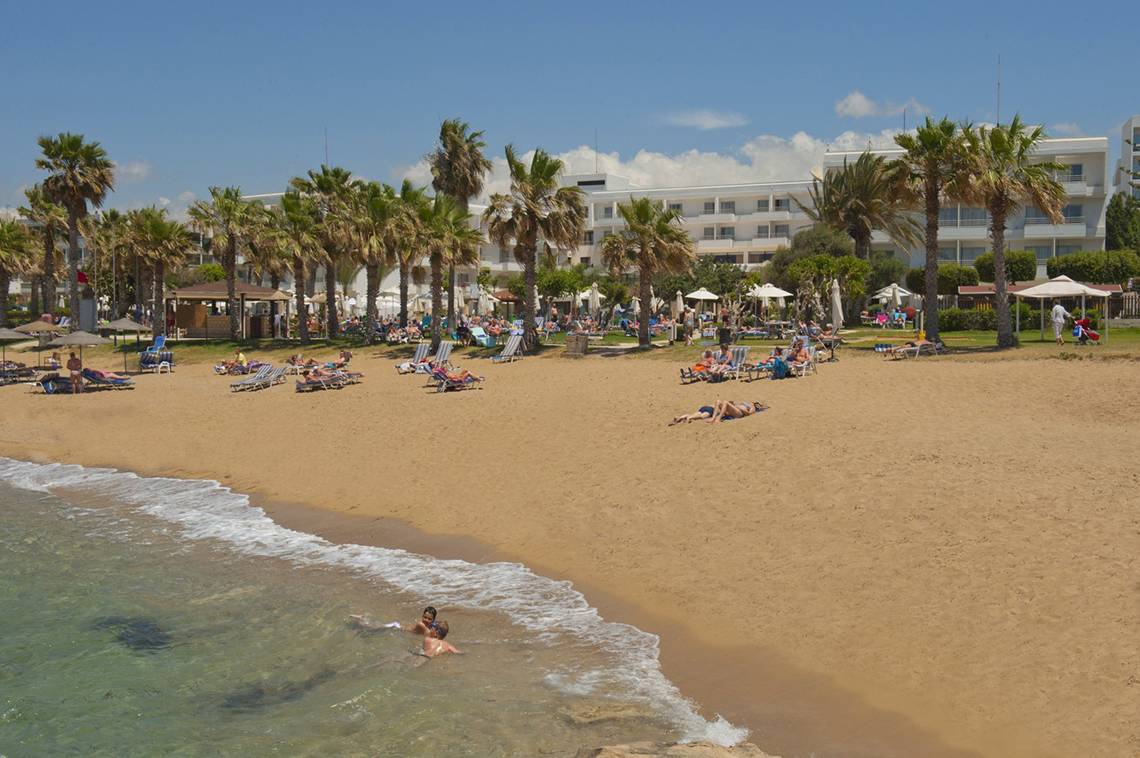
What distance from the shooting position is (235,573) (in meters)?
12.4

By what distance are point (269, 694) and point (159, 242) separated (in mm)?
37102

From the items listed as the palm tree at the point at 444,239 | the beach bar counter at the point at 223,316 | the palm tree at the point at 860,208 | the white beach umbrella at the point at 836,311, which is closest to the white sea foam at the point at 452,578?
the palm tree at the point at 444,239

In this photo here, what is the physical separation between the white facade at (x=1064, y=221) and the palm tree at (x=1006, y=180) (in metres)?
30.9

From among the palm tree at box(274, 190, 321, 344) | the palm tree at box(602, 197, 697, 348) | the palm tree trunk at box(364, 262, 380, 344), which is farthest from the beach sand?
the palm tree at box(274, 190, 321, 344)

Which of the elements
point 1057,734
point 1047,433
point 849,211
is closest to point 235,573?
point 1057,734

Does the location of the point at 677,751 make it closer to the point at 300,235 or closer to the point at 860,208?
the point at 300,235

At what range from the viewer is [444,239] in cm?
3419

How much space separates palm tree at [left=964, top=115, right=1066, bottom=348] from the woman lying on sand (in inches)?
446

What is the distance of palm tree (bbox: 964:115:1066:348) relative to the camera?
25812 mm

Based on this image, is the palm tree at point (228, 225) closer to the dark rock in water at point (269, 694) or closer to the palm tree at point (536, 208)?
the palm tree at point (536, 208)

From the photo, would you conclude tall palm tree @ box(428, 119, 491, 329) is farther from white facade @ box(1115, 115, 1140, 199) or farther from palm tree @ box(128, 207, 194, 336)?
white facade @ box(1115, 115, 1140, 199)

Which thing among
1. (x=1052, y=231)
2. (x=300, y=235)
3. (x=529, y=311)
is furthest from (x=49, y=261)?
(x=1052, y=231)

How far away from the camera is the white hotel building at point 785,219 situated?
189ft

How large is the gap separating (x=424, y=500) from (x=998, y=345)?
657 inches
